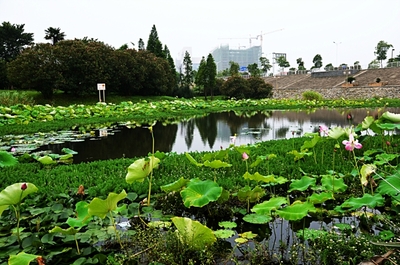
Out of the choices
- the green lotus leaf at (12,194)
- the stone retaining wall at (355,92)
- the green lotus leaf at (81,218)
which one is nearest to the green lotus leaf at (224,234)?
the green lotus leaf at (81,218)

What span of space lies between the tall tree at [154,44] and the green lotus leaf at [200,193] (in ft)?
99.8

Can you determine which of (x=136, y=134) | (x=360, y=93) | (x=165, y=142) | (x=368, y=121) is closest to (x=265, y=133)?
(x=165, y=142)

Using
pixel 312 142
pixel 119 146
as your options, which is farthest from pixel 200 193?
pixel 119 146

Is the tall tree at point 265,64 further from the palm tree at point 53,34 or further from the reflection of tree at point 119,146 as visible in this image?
the reflection of tree at point 119,146

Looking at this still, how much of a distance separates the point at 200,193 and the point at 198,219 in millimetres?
429

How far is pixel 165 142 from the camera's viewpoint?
7.41 meters

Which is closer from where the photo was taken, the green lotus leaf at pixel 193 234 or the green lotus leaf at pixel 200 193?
the green lotus leaf at pixel 193 234

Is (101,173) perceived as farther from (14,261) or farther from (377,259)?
(377,259)

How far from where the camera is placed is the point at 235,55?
13462 centimetres

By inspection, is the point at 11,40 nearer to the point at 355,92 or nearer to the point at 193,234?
the point at 355,92

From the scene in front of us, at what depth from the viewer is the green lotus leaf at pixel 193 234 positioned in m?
1.95

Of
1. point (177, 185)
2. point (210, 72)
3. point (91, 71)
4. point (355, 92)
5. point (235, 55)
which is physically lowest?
point (177, 185)

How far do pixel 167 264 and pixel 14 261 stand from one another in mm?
795

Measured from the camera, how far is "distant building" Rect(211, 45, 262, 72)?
130500 mm
